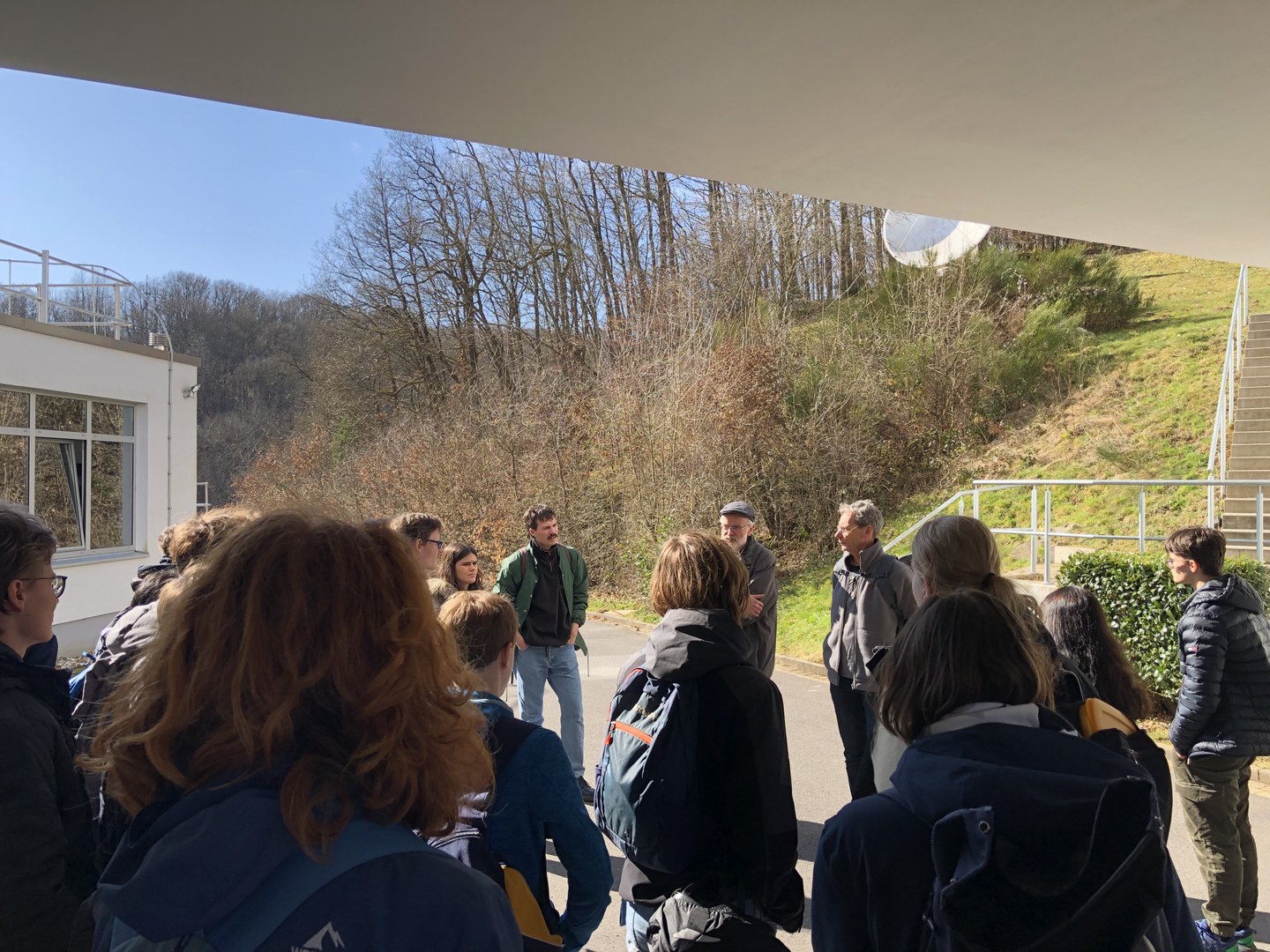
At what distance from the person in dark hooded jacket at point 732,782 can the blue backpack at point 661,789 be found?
3 cm

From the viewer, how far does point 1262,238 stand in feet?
20.0

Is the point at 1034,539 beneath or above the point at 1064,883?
beneath

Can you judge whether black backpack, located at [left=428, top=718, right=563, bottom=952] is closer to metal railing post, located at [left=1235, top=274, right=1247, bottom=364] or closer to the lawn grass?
the lawn grass

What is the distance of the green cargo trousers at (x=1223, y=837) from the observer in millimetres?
3305

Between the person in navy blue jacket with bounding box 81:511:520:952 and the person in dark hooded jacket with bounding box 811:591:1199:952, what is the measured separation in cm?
75

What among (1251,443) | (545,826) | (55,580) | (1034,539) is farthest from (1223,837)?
(1251,443)

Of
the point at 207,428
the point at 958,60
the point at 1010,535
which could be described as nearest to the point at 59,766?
the point at 958,60

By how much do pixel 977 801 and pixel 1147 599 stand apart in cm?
627

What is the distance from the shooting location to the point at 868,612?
4613 mm

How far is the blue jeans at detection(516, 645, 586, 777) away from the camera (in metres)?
5.29

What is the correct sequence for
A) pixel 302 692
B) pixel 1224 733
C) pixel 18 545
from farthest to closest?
pixel 1224 733 < pixel 18 545 < pixel 302 692

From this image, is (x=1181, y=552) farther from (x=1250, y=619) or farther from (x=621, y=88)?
(x=621, y=88)

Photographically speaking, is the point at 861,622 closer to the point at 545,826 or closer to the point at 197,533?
the point at 545,826

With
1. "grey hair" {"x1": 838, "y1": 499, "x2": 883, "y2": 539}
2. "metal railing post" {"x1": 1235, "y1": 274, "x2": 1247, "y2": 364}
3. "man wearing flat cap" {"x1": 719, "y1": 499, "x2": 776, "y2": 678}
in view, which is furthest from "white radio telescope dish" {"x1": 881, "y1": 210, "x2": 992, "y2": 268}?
"grey hair" {"x1": 838, "y1": 499, "x2": 883, "y2": 539}
